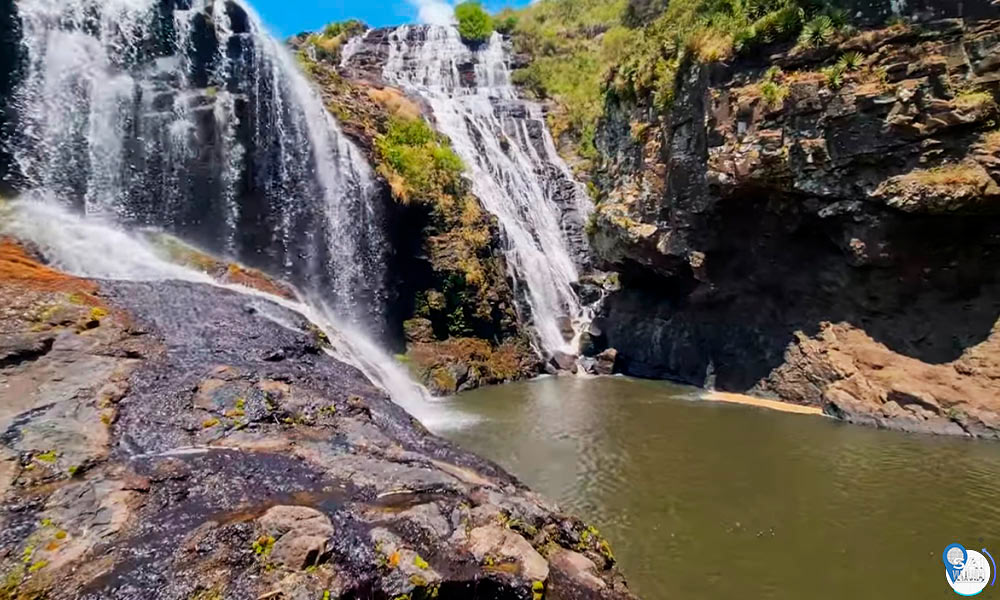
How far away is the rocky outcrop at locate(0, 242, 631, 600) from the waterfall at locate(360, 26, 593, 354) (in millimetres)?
16032

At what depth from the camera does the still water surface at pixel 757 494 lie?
22.4 ft

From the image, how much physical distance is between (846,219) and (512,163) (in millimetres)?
18137

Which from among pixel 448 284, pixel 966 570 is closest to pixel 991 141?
pixel 966 570

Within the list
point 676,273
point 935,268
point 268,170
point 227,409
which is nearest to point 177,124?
point 268,170

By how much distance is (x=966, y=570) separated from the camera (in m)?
6.93

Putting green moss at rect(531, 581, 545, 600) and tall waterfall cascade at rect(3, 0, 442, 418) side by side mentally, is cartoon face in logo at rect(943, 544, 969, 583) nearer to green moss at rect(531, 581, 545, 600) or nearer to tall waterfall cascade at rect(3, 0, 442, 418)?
green moss at rect(531, 581, 545, 600)

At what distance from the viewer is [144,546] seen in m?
4.85

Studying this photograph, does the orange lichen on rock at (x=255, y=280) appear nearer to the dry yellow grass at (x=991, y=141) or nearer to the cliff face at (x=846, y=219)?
the cliff face at (x=846, y=219)

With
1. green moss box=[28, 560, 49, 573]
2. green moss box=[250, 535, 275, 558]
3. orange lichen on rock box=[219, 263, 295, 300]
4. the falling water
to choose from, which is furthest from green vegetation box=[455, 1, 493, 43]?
green moss box=[28, 560, 49, 573]

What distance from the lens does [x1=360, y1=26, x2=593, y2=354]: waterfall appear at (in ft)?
84.2

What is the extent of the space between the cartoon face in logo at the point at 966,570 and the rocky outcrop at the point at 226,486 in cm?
372

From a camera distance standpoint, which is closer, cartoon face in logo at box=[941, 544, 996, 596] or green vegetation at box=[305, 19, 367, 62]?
cartoon face in logo at box=[941, 544, 996, 596]

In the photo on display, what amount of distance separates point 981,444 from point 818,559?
7.39m

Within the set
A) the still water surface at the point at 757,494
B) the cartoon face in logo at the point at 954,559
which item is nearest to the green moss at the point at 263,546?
the still water surface at the point at 757,494
